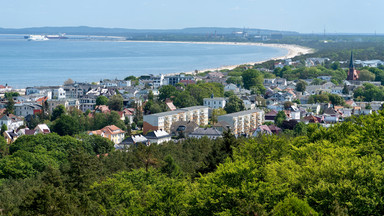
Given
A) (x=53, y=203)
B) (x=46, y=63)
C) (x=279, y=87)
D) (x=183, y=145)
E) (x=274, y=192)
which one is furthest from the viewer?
(x=46, y=63)

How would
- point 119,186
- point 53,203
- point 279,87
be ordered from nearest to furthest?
point 53,203, point 119,186, point 279,87

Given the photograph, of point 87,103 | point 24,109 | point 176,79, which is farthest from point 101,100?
point 176,79

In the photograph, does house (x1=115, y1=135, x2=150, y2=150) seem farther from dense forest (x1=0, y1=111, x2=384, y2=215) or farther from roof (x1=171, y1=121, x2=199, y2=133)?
dense forest (x1=0, y1=111, x2=384, y2=215)

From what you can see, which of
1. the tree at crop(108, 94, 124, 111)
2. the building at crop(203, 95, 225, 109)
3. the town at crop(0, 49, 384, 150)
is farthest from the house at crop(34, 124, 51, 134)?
the building at crop(203, 95, 225, 109)

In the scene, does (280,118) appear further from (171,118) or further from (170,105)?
(170,105)

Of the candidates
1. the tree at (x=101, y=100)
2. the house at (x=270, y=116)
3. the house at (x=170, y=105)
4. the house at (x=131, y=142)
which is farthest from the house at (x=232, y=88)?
the house at (x=131, y=142)

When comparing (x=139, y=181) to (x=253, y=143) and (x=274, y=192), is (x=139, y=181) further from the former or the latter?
(x=274, y=192)

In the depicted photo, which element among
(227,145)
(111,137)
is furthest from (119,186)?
(111,137)
